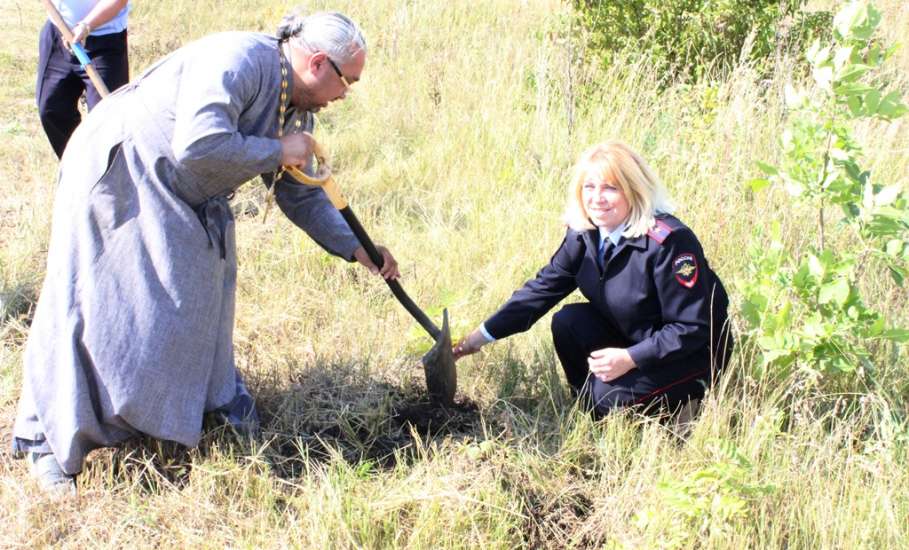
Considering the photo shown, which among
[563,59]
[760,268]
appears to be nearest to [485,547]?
[760,268]

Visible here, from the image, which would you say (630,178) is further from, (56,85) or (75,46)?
(56,85)

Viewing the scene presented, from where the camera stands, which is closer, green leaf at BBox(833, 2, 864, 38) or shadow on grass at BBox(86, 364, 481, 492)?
green leaf at BBox(833, 2, 864, 38)

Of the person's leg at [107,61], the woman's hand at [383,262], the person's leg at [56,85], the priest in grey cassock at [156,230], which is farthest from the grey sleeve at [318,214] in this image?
the person's leg at [56,85]

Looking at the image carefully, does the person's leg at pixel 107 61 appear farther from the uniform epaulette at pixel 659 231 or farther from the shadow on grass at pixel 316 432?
the uniform epaulette at pixel 659 231

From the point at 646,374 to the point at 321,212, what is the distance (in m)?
1.26

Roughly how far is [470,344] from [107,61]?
2774 millimetres

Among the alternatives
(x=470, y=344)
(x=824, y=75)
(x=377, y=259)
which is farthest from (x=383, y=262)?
(x=824, y=75)

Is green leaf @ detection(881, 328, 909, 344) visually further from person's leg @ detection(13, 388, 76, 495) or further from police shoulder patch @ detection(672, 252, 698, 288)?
person's leg @ detection(13, 388, 76, 495)

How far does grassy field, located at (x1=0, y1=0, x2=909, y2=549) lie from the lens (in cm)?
246

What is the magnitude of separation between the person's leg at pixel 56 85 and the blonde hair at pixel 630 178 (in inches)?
121

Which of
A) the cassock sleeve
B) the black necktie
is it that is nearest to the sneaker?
the cassock sleeve

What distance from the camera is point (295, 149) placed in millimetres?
2500

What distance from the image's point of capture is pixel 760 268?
280 centimetres

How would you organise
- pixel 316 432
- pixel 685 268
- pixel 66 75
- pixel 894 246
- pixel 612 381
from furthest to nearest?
pixel 66 75 → pixel 316 432 → pixel 612 381 → pixel 685 268 → pixel 894 246
